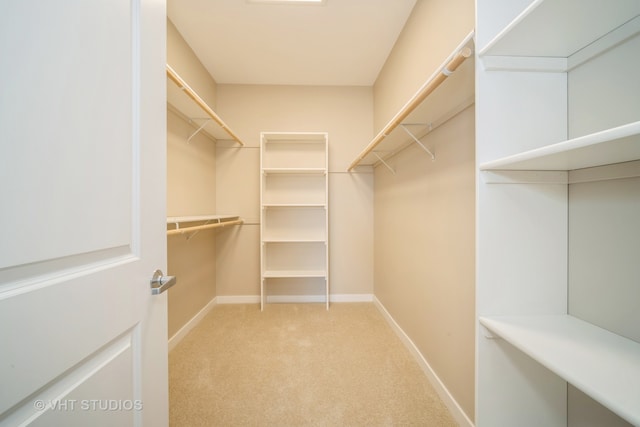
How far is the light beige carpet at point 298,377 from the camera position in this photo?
1304 millimetres

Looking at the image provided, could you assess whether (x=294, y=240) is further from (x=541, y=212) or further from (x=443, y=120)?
(x=541, y=212)

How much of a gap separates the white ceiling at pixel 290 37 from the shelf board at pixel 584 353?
208 cm

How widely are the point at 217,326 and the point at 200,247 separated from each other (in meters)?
0.77

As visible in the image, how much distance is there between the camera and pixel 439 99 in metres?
1.18

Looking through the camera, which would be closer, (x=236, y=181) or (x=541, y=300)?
(x=541, y=300)

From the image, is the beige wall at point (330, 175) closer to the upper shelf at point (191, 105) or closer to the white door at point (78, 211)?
the upper shelf at point (191, 105)

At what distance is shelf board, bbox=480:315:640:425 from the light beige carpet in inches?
35.9

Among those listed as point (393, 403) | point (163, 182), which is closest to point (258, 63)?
point (163, 182)

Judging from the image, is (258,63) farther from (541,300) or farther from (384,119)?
(541,300)

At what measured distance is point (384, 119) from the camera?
2453mm

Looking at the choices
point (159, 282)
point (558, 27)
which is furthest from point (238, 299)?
point (558, 27)

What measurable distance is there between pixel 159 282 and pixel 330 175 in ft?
7.68

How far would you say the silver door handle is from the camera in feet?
2.32

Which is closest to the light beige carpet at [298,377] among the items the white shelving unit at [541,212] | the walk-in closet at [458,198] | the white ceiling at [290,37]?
the walk-in closet at [458,198]
